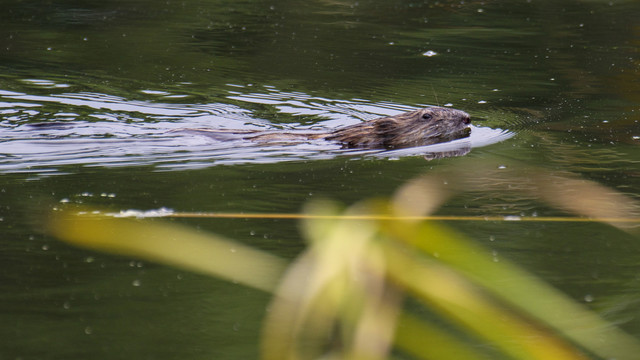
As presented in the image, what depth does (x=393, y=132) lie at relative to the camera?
784cm

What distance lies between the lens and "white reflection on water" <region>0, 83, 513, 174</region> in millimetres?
6824

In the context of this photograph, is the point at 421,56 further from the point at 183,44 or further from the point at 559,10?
the point at 559,10

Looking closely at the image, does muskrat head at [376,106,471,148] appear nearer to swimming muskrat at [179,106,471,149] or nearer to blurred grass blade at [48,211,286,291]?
swimming muskrat at [179,106,471,149]

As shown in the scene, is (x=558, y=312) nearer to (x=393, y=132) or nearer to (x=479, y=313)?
(x=479, y=313)

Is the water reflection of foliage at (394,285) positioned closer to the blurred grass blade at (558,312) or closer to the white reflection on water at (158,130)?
the blurred grass blade at (558,312)

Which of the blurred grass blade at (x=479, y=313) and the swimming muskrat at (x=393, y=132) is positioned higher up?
the blurred grass blade at (x=479, y=313)

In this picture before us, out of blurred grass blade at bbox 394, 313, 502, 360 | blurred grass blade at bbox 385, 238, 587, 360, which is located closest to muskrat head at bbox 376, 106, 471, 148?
blurred grass blade at bbox 385, 238, 587, 360

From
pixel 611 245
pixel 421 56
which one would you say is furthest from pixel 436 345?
pixel 421 56

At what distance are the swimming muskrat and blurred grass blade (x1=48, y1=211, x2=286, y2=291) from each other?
271 centimetres

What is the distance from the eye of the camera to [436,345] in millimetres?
3367

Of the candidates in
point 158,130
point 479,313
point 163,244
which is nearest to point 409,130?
point 158,130

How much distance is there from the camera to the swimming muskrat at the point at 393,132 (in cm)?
767

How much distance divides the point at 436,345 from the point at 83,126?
18.0ft

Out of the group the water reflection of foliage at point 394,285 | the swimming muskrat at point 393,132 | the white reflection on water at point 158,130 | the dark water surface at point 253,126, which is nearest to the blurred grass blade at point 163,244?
the water reflection of foliage at point 394,285
